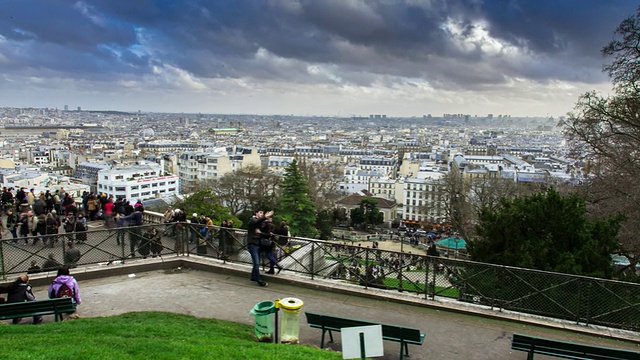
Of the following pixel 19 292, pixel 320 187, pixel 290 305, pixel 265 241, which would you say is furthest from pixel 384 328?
pixel 320 187

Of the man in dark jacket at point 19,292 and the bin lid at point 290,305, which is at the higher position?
the bin lid at point 290,305

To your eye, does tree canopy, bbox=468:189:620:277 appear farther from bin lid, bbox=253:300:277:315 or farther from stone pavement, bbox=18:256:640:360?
bin lid, bbox=253:300:277:315

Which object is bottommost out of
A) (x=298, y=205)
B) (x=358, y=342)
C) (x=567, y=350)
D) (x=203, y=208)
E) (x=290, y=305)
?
(x=298, y=205)

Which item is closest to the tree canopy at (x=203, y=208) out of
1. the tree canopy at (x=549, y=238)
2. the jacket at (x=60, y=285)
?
the tree canopy at (x=549, y=238)

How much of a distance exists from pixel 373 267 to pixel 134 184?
54.4 m

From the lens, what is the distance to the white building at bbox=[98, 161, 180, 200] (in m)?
57.8

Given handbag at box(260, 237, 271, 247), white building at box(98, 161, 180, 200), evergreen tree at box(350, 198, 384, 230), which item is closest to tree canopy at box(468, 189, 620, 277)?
handbag at box(260, 237, 271, 247)

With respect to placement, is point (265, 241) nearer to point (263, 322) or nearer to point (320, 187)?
point (263, 322)

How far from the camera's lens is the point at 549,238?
1234cm

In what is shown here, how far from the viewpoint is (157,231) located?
38.4 feet

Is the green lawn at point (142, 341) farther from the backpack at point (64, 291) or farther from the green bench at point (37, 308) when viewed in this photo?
the backpack at point (64, 291)

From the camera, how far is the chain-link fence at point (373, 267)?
8.55 meters

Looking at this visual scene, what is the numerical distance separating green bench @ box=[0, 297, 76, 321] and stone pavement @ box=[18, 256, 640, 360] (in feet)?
2.26

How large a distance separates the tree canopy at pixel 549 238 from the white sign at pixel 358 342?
7610 millimetres
